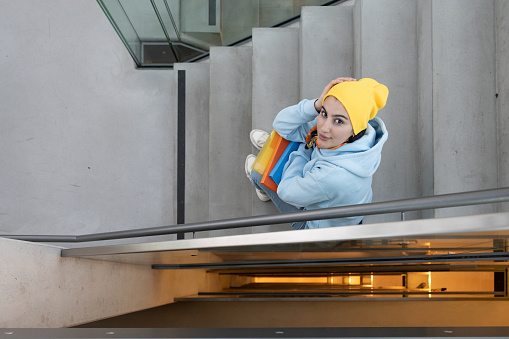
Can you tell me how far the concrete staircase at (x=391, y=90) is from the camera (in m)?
1.96

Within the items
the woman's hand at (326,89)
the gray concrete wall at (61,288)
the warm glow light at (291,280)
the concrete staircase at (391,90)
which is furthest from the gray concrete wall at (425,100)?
the warm glow light at (291,280)

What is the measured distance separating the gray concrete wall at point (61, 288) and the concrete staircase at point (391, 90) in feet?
2.18

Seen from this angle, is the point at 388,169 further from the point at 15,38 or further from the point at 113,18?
the point at 15,38

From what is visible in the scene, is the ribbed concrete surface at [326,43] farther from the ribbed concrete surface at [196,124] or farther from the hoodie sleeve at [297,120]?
the ribbed concrete surface at [196,124]

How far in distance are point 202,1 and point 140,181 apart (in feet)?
4.61

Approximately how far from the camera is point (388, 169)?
2.30m

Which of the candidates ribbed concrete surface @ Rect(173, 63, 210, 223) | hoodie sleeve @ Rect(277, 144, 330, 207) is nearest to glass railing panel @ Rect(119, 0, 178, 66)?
ribbed concrete surface @ Rect(173, 63, 210, 223)

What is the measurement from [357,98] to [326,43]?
0.98m

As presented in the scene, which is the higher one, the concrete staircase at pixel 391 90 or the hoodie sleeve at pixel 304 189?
the concrete staircase at pixel 391 90

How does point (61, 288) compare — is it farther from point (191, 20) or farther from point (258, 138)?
point (191, 20)

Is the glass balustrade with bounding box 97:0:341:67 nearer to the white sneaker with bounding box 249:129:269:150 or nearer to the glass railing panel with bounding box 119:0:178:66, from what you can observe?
the glass railing panel with bounding box 119:0:178:66

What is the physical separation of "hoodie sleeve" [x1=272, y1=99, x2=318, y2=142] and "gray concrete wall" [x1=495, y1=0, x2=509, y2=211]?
0.73 metres

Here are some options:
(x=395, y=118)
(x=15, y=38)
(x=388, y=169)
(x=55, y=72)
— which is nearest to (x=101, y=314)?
(x=388, y=169)

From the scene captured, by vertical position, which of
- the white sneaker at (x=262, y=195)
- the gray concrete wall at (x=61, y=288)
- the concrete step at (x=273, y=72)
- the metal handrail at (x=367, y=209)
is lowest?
the gray concrete wall at (x=61, y=288)
